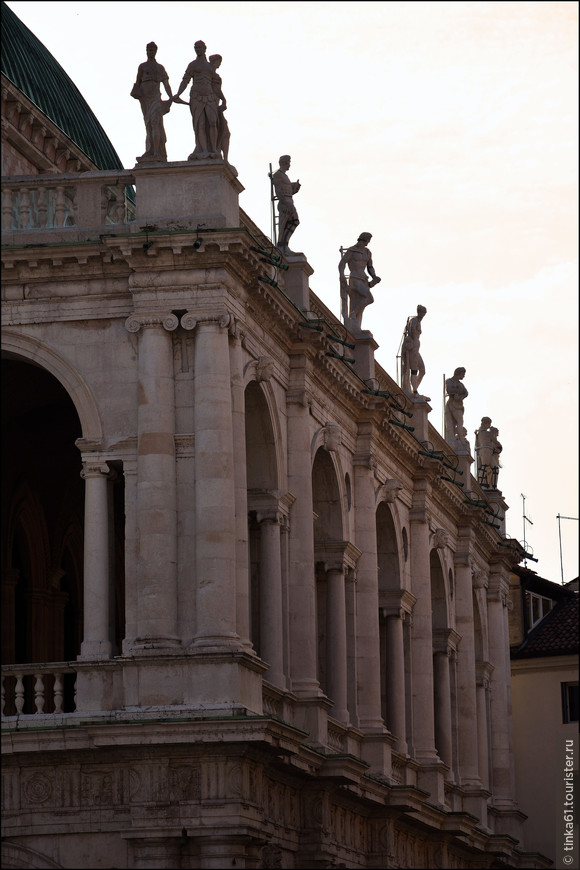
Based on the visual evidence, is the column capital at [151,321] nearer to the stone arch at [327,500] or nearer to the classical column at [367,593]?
the stone arch at [327,500]

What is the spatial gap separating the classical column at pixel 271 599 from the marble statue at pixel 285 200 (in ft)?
19.3

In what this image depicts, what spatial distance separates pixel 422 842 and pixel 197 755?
50.9 feet

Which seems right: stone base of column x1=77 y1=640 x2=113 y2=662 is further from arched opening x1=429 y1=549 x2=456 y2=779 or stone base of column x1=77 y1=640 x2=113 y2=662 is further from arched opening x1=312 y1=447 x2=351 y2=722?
arched opening x1=429 y1=549 x2=456 y2=779

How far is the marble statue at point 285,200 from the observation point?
38.0 metres

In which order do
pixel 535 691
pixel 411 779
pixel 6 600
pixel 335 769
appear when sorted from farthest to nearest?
pixel 535 691 < pixel 411 779 < pixel 6 600 < pixel 335 769

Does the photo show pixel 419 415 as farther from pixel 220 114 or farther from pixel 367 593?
pixel 220 114

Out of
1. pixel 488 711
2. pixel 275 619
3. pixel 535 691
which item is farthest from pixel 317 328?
pixel 535 691

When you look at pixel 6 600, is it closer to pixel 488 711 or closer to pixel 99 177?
pixel 99 177

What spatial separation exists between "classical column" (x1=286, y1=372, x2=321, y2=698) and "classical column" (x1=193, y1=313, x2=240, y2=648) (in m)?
4.57

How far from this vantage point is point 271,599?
3497 centimetres

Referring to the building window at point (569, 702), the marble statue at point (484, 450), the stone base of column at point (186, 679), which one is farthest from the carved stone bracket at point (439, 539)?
the stone base of column at point (186, 679)

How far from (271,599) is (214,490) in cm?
402

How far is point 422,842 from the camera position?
147 feet

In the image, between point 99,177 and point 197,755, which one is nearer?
point 197,755
